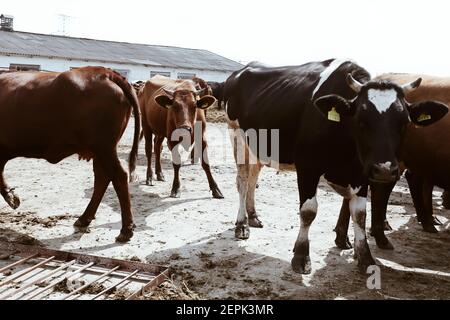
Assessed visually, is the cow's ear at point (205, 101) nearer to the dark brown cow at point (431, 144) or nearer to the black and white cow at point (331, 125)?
the black and white cow at point (331, 125)

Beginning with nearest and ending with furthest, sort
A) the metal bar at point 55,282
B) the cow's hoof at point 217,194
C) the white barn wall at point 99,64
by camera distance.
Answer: the metal bar at point 55,282 < the cow's hoof at point 217,194 < the white barn wall at point 99,64

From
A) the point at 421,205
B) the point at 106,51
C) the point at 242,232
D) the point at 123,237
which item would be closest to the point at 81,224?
the point at 123,237

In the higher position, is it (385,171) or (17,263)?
(385,171)

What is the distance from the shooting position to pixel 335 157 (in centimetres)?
425

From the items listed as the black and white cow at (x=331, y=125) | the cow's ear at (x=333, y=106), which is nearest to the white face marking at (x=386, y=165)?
the black and white cow at (x=331, y=125)

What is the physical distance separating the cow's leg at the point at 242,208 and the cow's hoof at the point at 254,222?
34cm

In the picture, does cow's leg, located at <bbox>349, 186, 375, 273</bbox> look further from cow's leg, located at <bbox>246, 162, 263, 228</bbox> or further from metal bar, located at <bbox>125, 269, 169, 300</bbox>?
metal bar, located at <bbox>125, 269, 169, 300</bbox>

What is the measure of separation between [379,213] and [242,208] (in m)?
1.67

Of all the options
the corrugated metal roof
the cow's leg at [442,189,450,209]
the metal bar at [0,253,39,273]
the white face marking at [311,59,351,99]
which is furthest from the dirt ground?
the corrugated metal roof

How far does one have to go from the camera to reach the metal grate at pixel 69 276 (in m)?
3.74

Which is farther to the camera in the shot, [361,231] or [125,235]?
[125,235]

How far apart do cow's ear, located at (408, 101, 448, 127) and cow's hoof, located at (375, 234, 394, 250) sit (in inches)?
64.3

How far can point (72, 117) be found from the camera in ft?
16.3

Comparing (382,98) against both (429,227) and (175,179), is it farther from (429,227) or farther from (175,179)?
(175,179)
